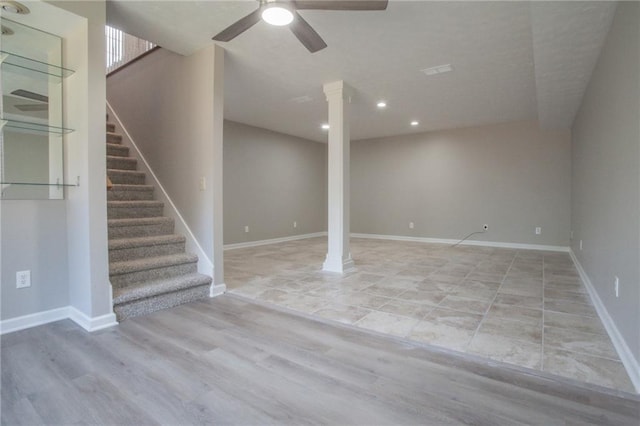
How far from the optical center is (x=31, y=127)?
8.19ft

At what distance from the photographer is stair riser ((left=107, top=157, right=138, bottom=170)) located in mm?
3931

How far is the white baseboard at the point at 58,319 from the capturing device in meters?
2.28

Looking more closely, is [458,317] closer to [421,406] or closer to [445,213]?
[421,406]

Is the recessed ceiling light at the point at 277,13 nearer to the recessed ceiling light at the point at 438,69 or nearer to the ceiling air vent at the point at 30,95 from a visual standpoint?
the ceiling air vent at the point at 30,95

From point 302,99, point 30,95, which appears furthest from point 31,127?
point 302,99

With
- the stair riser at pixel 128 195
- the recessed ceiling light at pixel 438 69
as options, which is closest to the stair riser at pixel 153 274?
the stair riser at pixel 128 195

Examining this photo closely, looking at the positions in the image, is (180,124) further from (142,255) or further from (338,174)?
(338,174)

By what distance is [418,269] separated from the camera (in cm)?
441

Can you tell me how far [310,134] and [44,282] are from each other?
5779 mm

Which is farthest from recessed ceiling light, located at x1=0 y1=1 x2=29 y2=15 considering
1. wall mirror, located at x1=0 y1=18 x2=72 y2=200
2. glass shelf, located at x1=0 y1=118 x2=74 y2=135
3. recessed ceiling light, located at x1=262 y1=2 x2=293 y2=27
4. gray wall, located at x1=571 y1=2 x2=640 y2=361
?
gray wall, located at x1=571 y1=2 x2=640 y2=361

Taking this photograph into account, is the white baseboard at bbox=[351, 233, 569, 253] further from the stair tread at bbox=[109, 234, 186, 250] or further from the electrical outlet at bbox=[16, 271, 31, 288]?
the electrical outlet at bbox=[16, 271, 31, 288]

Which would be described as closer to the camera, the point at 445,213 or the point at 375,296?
the point at 375,296

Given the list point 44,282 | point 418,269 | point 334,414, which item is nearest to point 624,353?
point 334,414

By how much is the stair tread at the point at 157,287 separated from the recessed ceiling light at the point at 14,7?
2088 millimetres
